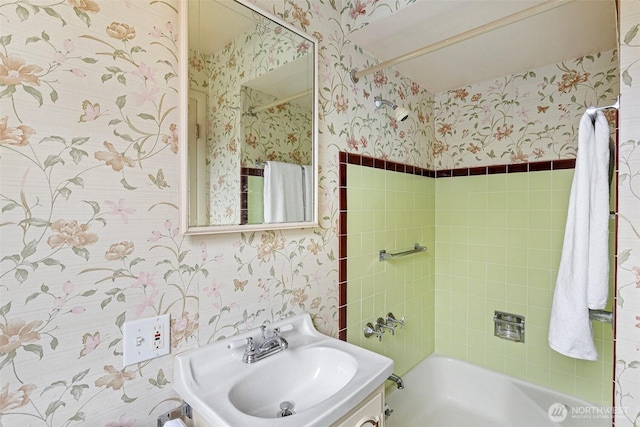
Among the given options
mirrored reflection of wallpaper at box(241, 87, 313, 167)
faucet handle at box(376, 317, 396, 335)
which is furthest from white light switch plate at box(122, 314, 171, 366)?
faucet handle at box(376, 317, 396, 335)

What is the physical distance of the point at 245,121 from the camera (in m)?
1.12

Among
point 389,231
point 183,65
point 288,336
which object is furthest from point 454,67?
point 288,336

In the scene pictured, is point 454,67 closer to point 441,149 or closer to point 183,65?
point 441,149

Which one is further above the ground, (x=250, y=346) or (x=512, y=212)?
(x=512, y=212)

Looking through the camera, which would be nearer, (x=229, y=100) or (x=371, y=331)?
(x=229, y=100)

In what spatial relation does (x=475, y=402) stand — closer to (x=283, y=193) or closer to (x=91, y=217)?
(x=283, y=193)

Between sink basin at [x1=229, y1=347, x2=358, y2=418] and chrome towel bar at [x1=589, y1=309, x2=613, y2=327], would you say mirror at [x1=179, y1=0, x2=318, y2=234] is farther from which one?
chrome towel bar at [x1=589, y1=309, x2=613, y2=327]

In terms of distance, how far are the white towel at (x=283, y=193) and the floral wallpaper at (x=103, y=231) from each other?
0.11 metres

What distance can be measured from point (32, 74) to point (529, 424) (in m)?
2.66

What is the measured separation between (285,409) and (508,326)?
166 centimetres

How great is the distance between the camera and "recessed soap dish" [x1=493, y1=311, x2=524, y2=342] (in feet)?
6.34

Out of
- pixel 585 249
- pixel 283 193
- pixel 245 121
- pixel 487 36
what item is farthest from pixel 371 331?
pixel 487 36

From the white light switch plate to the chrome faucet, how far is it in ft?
0.83

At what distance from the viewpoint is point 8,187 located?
0.67 m
